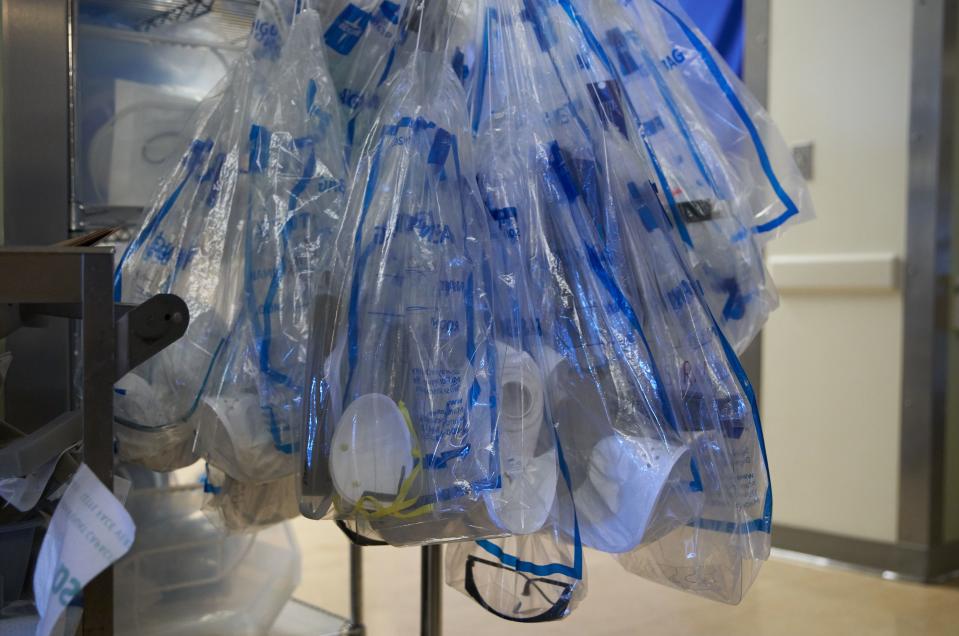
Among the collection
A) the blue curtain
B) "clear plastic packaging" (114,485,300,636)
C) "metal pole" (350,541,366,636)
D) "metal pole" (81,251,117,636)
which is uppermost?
the blue curtain

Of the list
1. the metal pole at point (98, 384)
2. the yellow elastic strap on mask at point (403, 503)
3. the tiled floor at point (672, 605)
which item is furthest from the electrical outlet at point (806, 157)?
the metal pole at point (98, 384)

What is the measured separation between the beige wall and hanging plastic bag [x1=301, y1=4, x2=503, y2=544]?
1.96 metres

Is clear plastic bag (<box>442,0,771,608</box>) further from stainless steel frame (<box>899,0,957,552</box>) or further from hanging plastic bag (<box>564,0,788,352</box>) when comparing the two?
stainless steel frame (<box>899,0,957,552</box>)

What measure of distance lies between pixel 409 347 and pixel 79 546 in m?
0.29

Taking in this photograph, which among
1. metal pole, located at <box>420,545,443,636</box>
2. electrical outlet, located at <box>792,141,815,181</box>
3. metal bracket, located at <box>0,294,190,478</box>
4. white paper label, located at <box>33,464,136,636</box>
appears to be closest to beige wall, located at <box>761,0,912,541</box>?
electrical outlet, located at <box>792,141,815,181</box>

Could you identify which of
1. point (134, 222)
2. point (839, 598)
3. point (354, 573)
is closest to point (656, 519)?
point (134, 222)

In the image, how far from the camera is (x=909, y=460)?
2.48 meters

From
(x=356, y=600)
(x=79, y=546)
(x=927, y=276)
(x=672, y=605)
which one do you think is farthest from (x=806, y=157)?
(x=79, y=546)

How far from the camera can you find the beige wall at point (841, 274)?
251 centimetres

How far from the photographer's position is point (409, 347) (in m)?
0.82

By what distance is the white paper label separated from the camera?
0.66 metres

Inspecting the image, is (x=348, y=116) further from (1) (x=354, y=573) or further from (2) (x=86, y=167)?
(1) (x=354, y=573)

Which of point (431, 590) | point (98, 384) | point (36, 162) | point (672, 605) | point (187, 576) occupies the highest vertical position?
point (36, 162)

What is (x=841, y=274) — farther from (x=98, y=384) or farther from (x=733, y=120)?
(x=98, y=384)
